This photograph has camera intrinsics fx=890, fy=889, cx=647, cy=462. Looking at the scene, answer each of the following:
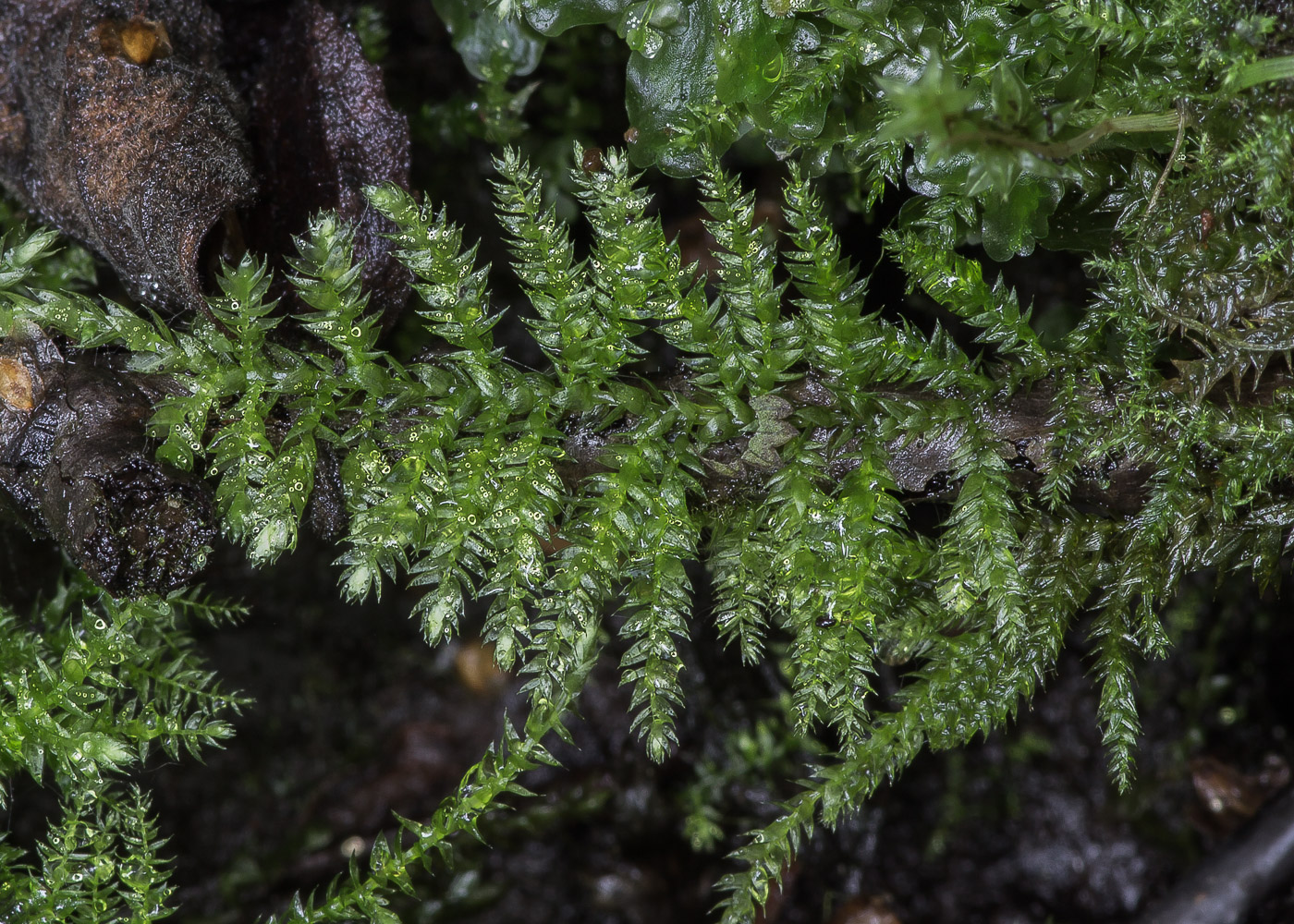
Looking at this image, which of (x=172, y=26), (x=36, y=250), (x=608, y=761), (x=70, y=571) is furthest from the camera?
(x=608, y=761)

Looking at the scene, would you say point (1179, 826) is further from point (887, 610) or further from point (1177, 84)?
point (1177, 84)

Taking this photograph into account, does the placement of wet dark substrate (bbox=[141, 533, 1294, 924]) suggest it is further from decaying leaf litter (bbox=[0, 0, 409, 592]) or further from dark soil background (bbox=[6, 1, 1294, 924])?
decaying leaf litter (bbox=[0, 0, 409, 592])

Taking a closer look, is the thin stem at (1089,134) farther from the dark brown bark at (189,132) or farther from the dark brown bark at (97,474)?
the dark brown bark at (97,474)

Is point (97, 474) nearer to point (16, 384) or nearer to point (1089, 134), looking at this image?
point (16, 384)

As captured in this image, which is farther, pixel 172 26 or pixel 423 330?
pixel 423 330

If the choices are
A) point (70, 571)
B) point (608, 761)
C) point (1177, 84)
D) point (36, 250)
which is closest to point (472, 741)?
point (608, 761)

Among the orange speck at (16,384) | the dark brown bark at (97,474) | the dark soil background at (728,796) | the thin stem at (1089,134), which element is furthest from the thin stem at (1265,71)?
the orange speck at (16,384)

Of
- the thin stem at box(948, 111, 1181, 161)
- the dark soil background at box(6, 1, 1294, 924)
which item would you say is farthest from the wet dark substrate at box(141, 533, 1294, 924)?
the thin stem at box(948, 111, 1181, 161)
